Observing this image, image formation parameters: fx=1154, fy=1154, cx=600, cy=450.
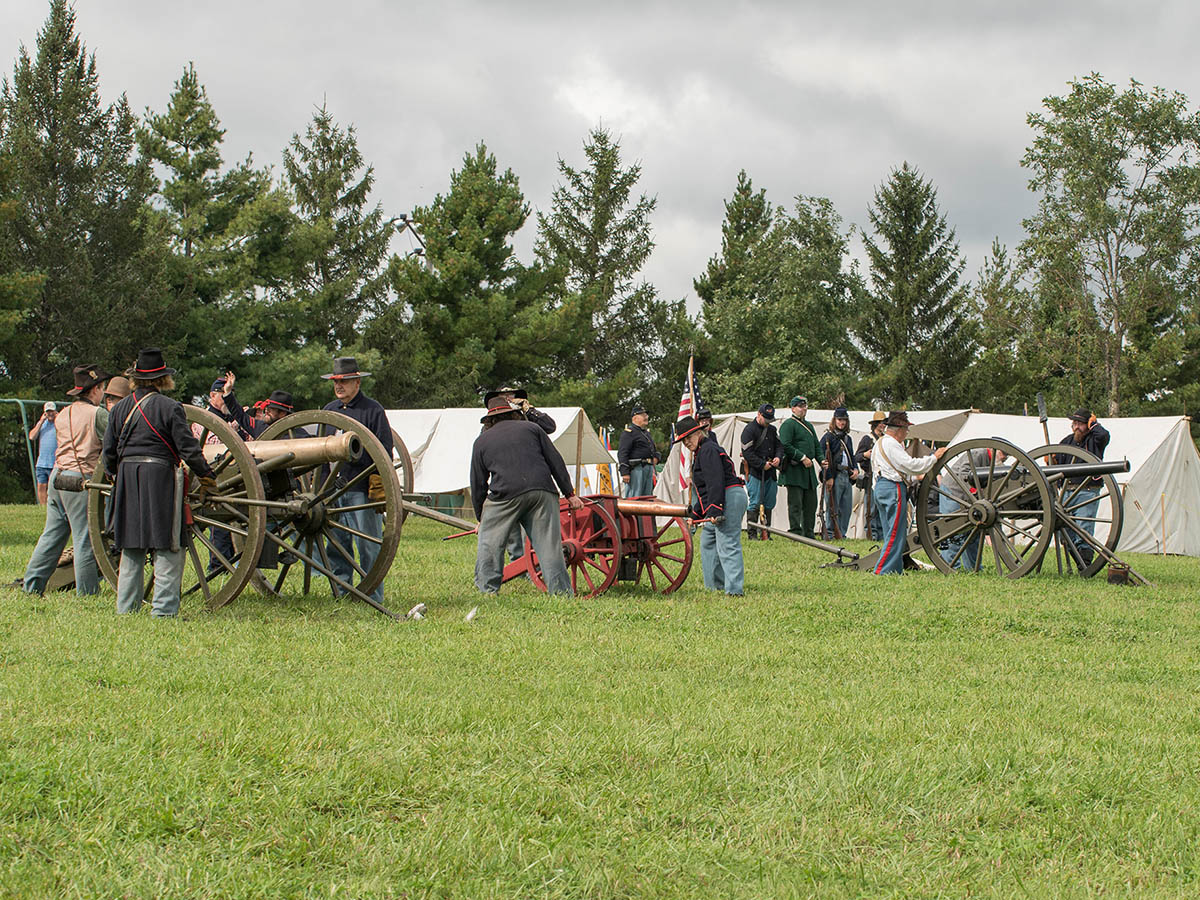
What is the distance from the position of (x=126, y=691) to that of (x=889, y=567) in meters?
8.31

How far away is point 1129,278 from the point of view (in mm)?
35062

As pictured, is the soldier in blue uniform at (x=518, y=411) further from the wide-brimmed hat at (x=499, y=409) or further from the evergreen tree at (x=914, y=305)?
the evergreen tree at (x=914, y=305)

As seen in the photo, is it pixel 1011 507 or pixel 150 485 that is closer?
pixel 150 485

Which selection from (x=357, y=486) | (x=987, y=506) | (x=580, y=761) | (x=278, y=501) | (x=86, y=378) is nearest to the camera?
(x=580, y=761)

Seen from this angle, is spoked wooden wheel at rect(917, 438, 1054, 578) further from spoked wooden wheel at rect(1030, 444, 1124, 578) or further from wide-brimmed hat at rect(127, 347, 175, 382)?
wide-brimmed hat at rect(127, 347, 175, 382)

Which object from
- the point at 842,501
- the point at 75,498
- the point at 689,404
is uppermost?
the point at 689,404

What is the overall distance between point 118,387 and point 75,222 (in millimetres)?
23169

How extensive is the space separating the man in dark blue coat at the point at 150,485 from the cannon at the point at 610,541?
2.88 m

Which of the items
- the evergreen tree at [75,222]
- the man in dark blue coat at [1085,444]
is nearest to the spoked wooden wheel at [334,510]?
the man in dark blue coat at [1085,444]

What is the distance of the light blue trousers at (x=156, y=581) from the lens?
280 inches

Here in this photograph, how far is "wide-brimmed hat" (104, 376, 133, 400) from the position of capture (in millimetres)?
8359

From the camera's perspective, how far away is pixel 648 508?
9406 millimetres

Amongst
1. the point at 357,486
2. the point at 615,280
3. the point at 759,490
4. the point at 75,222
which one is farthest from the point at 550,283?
the point at 357,486

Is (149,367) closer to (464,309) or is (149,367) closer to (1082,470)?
(1082,470)
